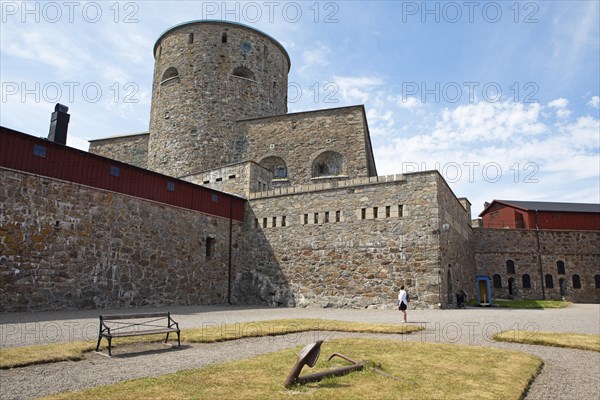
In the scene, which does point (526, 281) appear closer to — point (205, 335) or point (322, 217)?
point (322, 217)

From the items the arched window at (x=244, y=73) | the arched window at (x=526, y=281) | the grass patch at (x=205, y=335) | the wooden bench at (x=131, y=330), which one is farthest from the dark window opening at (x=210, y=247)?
the arched window at (x=526, y=281)

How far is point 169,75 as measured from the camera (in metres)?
31.8

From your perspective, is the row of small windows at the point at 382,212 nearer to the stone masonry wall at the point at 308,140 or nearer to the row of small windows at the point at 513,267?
the stone masonry wall at the point at 308,140

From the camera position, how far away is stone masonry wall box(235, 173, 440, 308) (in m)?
17.6

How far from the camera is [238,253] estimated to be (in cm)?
2216

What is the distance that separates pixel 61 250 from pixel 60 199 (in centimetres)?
179

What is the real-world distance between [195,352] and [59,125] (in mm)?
15014

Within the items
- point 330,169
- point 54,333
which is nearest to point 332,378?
point 54,333

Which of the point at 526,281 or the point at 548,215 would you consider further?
the point at 548,215

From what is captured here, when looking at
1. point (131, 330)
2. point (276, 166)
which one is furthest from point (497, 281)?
point (131, 330)

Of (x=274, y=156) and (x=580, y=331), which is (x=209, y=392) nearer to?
(x=580, y=331)

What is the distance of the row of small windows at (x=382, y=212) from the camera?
18312 millimetres

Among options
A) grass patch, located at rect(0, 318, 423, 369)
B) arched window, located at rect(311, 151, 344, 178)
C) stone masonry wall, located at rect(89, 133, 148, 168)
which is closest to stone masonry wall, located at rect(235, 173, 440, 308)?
arched window, located at rect(311, 151, 344, 178)

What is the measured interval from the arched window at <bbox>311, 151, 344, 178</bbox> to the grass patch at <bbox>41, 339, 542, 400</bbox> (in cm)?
1926
